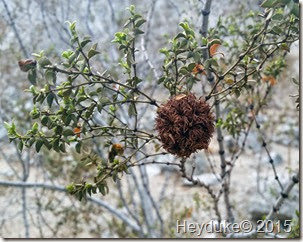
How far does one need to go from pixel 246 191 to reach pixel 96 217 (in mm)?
1391

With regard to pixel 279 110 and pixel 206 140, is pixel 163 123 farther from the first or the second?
pixel 279 110

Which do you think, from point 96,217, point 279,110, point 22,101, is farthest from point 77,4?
point 279,110

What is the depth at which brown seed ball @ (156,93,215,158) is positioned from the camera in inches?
41.3

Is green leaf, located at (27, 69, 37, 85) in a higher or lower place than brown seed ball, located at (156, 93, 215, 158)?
higher

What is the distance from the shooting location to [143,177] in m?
2.84

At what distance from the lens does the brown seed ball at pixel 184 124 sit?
1.05 m

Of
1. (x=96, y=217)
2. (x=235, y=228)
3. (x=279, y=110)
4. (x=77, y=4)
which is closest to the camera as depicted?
(x=235, y=228)

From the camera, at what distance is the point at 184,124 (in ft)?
3.41

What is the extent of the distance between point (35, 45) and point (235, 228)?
1.66 m

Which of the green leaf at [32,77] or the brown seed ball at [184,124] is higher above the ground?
the green leaf at [32,77]

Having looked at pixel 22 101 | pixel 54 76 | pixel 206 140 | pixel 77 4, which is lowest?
pixel 206 140

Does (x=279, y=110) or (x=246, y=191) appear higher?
(x=279, y=110)

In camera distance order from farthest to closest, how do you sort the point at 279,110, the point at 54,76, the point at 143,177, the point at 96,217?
the point at 279,110 < the point at 96,217 < the point at 143,177 < the point at 54,76

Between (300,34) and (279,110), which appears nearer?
(300,34)
